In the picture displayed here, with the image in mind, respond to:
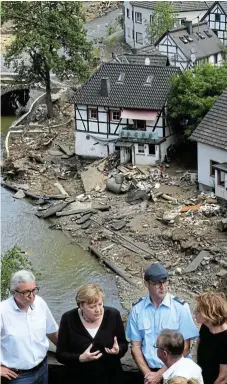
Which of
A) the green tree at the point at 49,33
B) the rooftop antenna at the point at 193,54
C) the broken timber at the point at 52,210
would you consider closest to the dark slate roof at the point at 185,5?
the rooftop antenna at the point at 193,54

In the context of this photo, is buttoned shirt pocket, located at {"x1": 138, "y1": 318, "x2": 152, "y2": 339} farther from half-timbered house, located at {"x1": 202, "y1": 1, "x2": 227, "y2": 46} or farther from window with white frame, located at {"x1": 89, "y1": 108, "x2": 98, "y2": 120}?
half-timbered house, located at {"x1": 202, "y1": 1, "x2": 227, "y2": 46}

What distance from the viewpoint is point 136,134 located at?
109 feet

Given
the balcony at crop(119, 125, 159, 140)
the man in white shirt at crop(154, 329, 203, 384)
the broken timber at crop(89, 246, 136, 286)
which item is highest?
the man in white shirt at crop(154, 329, 203, 384)

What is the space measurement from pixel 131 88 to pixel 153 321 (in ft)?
88.1

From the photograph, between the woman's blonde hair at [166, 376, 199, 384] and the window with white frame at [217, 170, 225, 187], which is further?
the window with white frame at [217, 170, 225, 187]

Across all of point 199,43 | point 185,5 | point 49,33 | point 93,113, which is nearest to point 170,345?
point 93,113

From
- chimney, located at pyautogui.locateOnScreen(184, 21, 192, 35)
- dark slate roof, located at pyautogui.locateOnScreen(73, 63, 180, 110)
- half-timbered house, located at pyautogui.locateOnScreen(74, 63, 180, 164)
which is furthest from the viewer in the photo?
chimney, located at pyautogui.locateOnScreen(184, 21, 192, 35)

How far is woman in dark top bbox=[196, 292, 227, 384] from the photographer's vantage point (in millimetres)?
7414

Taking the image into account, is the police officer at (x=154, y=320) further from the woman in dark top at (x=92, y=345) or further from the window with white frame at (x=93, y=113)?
the window with white frame at (x=93, y=113)

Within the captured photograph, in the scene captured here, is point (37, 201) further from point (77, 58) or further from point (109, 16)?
point (109, 16)

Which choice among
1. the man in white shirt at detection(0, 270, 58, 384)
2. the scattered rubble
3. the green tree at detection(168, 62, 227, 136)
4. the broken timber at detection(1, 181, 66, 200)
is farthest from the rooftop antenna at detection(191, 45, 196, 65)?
the man in white shirt at detection(0, 270, 58, 384)

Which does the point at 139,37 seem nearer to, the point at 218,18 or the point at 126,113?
the point at 218,18

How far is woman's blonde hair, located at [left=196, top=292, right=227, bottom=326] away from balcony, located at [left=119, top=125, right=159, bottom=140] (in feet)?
84.4

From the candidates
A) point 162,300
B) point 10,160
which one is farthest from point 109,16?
point 162,300
